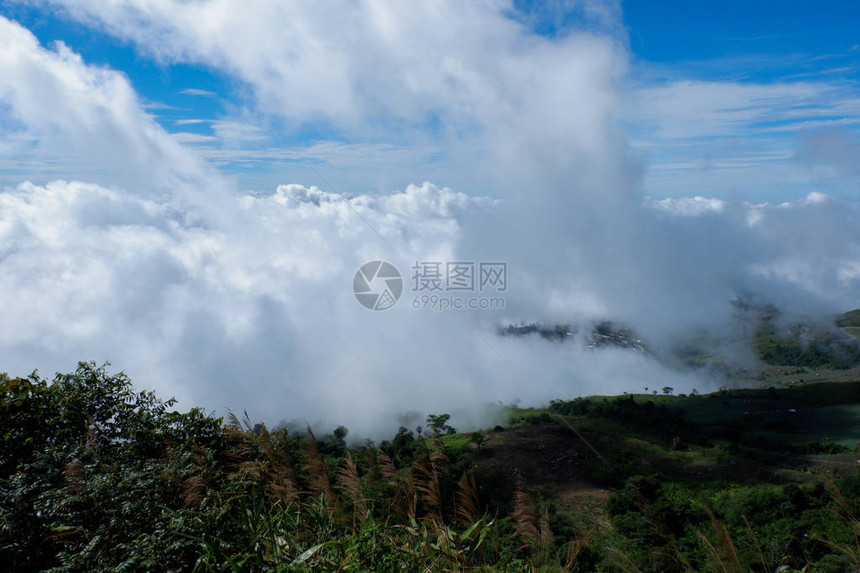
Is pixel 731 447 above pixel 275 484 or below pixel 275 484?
below

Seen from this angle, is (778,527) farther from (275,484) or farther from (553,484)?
(275,484)

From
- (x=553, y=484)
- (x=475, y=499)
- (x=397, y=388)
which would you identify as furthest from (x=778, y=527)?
(x=397, y=388)

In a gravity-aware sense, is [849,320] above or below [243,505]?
above

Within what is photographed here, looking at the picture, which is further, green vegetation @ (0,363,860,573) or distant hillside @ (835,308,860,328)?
distant hillside @ (835,308,860,328)

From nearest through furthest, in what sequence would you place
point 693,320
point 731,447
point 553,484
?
point 553,484
point 731,447
point 693,320

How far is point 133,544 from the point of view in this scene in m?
3.46

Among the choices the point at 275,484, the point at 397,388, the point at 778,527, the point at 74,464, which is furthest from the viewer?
the point at 397,388

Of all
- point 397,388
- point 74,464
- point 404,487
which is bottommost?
point 397,388

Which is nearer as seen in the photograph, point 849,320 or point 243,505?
point 243,505

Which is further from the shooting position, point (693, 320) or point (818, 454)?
point (693, 320)

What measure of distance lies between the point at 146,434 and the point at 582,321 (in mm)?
167183

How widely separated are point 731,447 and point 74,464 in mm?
33837

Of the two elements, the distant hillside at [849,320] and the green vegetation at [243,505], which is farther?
the distant hillside at [849,320]

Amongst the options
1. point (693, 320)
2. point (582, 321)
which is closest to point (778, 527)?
point (582, 321)
